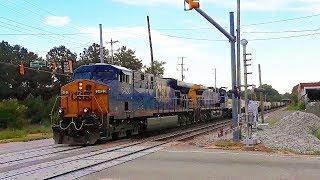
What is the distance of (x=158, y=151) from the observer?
18.3 metres

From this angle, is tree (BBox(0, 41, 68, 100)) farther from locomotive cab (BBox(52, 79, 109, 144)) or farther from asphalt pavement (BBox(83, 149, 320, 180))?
asphalt pavement (BBox(83, 149, 320, 180))

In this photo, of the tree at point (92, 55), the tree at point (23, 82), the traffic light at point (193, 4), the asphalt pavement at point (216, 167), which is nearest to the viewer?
the asphalt pavement at point (216, 167)

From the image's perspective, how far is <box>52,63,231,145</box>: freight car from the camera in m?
21.5

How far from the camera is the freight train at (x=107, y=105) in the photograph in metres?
21.5

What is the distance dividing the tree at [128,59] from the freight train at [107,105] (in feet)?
197

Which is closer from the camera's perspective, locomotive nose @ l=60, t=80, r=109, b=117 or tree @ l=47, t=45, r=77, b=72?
locomotive nose @ l=60, t=80, r=109, b=117

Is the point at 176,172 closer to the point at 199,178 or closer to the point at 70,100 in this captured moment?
the point at 199,178

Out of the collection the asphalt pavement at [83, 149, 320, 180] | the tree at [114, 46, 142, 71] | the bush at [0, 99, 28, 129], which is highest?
the tree at [114, 46, 142, 71]

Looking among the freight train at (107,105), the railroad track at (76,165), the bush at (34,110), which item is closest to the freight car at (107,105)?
the freight train at (107,105)

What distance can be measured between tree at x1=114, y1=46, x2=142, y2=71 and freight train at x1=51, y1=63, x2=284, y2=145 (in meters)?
60.1

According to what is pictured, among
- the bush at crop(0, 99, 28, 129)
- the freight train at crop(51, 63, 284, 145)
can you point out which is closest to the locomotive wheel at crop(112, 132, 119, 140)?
the freight train at crop(51, 63, 284, 145)

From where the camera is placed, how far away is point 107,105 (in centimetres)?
2191

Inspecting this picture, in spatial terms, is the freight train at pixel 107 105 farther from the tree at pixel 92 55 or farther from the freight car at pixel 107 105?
the tree at pixel 92 55

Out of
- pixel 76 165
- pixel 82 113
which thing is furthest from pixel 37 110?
pixel 76 165
